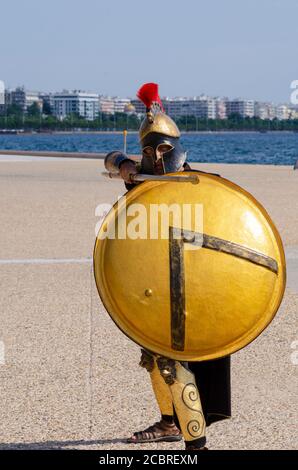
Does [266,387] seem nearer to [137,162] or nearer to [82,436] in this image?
[82,436]

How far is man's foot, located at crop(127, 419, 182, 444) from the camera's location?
4.42 m

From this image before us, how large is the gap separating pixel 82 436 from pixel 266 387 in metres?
1.29

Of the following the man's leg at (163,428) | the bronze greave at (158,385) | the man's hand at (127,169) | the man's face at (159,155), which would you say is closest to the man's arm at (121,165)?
the man's hand at (127,169)

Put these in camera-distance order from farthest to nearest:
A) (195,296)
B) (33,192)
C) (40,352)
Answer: (33,192), (40,352), (195,296)

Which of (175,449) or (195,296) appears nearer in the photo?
(195,296)

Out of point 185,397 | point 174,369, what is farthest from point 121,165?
point 185,397

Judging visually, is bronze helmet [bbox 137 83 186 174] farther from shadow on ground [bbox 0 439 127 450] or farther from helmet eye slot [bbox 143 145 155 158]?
shadow on ground [bbox 0 439 127 450]

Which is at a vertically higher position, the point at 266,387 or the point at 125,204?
the point at 125,204

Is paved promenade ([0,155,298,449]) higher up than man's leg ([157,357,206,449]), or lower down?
lower down

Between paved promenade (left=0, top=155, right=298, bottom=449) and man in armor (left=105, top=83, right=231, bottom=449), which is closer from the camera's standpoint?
man in armor (left=105, top=83, right=231, bottom=449)

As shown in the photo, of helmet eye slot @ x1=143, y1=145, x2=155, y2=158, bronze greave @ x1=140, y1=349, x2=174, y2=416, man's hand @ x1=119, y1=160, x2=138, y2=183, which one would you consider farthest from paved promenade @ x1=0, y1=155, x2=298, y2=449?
helmet eye slot @ x1=143, y1=145, x2=155, y2=158

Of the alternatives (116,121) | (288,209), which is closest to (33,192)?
(288,209)

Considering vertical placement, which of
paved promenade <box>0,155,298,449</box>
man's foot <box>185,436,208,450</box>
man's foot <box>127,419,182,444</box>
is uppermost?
man's foot <box>185,436,208,450</box>
